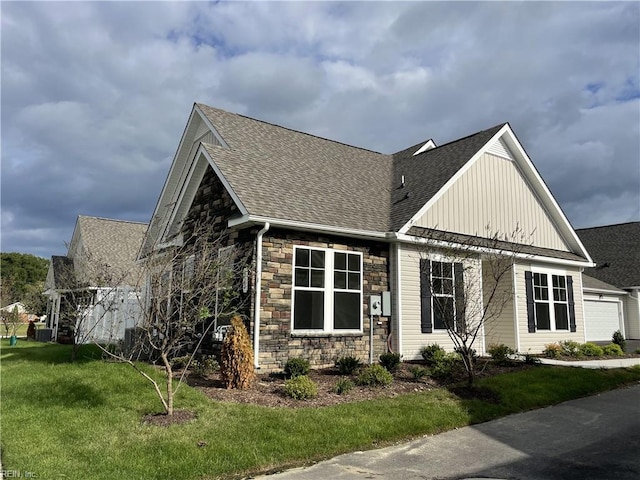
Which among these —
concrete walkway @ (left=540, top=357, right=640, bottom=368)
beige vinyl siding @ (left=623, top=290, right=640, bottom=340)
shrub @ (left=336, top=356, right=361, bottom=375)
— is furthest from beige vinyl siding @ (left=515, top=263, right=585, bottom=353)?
beige vinyl siding @ (left=623, top=290, right=640, bottom=340)

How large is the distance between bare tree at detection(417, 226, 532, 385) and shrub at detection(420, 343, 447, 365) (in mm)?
497

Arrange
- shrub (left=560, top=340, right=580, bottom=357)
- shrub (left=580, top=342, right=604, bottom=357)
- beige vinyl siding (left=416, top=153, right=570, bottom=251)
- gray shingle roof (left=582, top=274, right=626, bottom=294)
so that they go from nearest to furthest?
beige vinyl siding (left=416, top=153, right=570, bottom=251), shrub (left=560, top=340, right=580, bottom=357), shrub (left=580, top=342, right=604, bottom=357), gray shingle roof (left=582, top=274, right=626, bottom=294)

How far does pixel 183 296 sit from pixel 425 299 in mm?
6684

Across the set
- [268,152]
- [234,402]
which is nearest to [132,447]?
[234,402]

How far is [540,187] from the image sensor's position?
1753cm

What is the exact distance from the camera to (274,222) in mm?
11258

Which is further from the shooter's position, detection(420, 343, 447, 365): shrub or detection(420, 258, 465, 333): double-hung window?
detection(420, 258, 465, 333): double-hung window

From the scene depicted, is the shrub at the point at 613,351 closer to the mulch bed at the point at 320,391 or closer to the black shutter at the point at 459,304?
the black shutter at the point at 459,304

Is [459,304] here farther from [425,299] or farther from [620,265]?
[620,265]

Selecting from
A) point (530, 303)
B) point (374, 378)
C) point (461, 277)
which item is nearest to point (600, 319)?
point (530, 303)

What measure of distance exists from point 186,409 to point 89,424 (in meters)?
1.41

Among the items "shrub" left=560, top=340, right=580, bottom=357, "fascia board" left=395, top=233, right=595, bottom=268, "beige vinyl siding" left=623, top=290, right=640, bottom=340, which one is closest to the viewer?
"fascia board" left=395, top=233, right=595, bottom=268

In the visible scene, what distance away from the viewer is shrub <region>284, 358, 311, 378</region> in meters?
10.4

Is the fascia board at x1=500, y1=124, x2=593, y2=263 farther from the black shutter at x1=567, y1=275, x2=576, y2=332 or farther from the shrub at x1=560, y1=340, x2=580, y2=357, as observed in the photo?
the shrub at x1=560, y1=340, x2=580, y2=357
